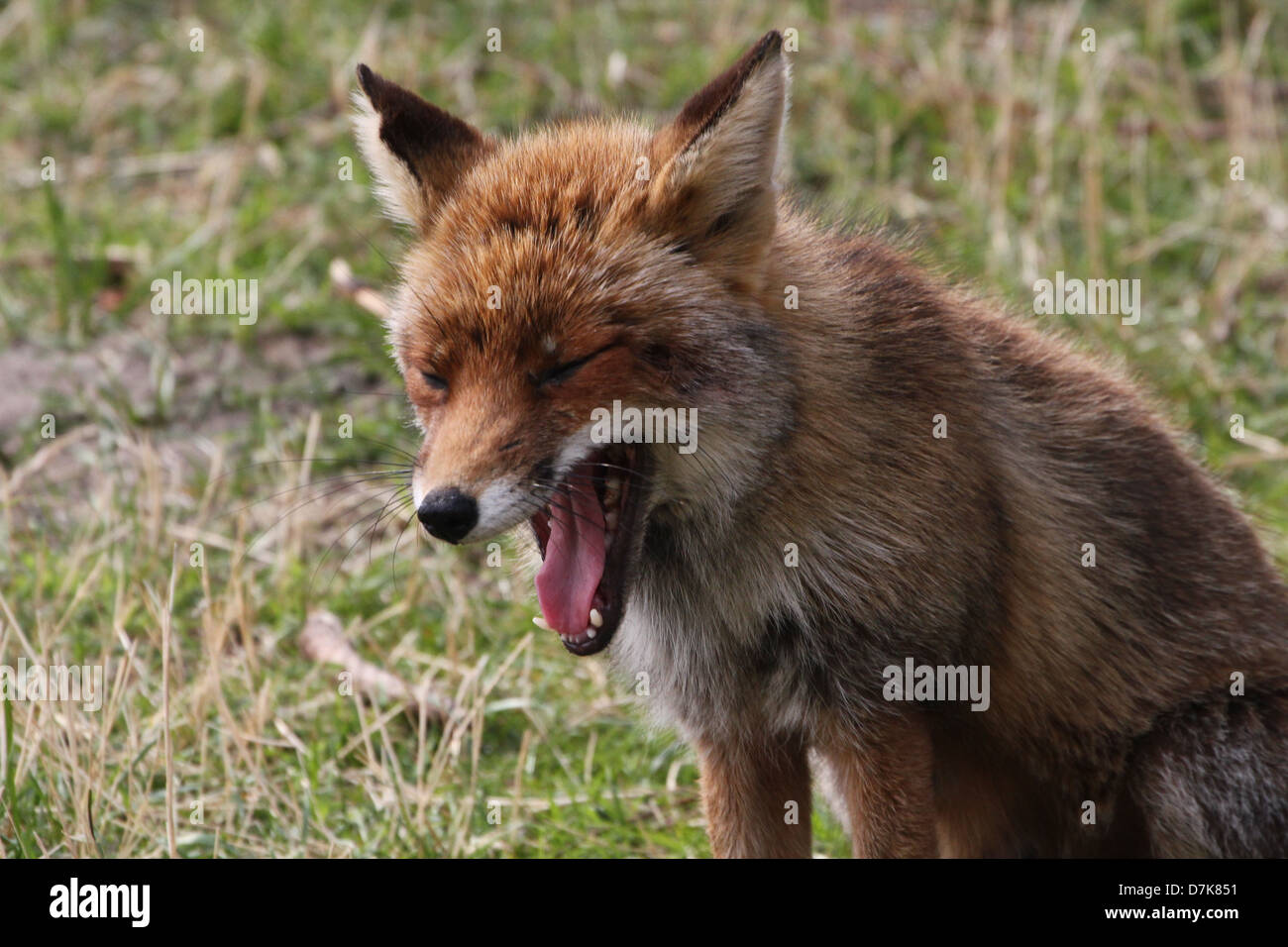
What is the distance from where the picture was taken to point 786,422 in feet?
15.7

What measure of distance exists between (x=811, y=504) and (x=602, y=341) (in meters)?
0.89

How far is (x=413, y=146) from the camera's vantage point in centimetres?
520

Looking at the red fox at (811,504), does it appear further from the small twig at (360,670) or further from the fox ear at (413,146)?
the small twig at (360,670)

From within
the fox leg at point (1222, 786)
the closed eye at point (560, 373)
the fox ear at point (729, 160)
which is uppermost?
the fox ear at point (729, 160)

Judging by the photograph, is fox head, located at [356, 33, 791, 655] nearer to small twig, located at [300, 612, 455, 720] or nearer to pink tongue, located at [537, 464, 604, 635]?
pink tongue, located at [537, 464, 604, 635]

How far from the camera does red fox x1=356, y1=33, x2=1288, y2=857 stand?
458 cm

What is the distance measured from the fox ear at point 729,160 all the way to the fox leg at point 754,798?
173cm

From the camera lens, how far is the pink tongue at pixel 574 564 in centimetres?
471

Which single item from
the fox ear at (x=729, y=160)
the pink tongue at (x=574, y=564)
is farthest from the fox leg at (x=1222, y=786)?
the fox ear at (x=729, y=160)

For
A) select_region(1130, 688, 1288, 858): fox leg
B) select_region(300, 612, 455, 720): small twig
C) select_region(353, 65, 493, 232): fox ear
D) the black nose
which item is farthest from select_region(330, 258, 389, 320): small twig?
select_region(1130, 688, 1288, 858): fox leg

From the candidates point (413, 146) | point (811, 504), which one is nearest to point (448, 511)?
point (811, 504)
